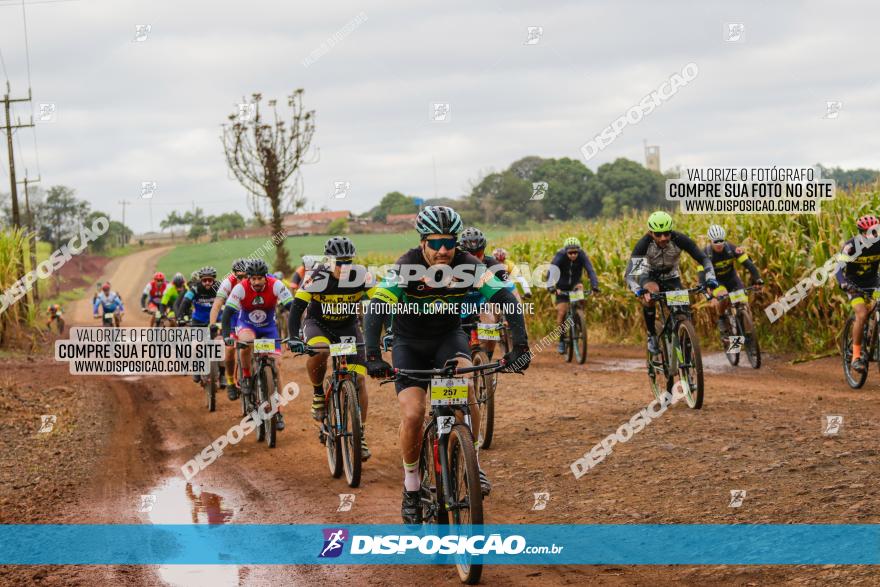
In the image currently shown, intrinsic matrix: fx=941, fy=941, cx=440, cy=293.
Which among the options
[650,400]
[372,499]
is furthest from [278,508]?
[650,400]

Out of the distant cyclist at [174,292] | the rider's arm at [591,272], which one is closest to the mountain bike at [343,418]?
the rider's arm at [591,272]

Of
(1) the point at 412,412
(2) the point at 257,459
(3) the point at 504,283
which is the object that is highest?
(3) the point at 504,283

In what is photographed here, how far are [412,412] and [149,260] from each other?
93420 millimetres

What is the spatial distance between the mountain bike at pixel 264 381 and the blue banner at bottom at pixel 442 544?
13.2 feet

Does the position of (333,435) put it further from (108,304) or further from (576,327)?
(108,304)

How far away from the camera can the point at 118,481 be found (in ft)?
35.2

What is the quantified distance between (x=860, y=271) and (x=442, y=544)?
8.76 m

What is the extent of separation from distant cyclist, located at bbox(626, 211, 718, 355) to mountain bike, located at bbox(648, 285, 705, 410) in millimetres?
168

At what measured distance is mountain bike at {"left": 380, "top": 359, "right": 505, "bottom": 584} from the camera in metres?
6.07

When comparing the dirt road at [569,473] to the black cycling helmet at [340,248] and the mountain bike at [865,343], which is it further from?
the black cycling helmet at [340,248]

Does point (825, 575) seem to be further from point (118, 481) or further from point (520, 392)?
point (520, 392)

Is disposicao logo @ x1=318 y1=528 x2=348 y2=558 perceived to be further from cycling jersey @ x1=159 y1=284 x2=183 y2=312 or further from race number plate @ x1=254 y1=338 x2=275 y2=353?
cycling jersey @ x1=159 y1=284 x2=183 y2=312

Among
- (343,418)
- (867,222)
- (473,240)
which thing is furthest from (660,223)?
(343,418)

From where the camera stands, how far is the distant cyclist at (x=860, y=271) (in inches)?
499
